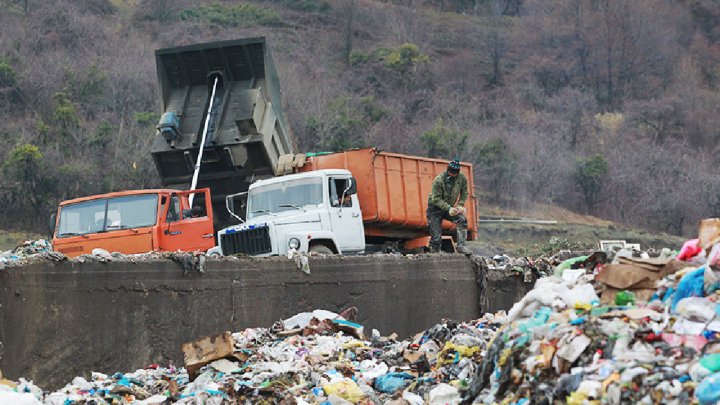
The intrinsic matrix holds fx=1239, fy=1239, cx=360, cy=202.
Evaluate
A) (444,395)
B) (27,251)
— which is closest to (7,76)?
(27,251)

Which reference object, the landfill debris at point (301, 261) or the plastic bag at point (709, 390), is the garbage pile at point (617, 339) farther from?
the landfill debris at point (301, 261)

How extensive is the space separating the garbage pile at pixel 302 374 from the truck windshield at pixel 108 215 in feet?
14.6

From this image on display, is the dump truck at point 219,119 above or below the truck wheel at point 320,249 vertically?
above

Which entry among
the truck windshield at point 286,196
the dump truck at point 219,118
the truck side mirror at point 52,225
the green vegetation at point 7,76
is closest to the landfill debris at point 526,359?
the truck windshield at point 286,196

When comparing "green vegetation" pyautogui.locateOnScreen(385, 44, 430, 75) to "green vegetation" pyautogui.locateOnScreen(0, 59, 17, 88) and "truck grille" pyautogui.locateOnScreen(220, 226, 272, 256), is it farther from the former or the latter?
"truck grille" pyautogui.locateOnScreen(220, 226, 272, 256)

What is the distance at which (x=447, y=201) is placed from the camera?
16.8 metres

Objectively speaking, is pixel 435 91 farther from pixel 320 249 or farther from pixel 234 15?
pixel 320 249

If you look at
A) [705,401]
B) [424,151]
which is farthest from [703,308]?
[424,151]

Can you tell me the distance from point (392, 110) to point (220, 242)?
35.8 m

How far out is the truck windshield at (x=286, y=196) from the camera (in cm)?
1645

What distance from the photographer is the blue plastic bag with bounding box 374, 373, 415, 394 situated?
32.1 ft

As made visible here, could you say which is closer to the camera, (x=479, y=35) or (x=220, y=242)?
(x=220, y=242)

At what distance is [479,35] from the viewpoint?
73.6 meters

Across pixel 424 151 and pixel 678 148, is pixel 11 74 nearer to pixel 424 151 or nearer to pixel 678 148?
pixel 424 151
